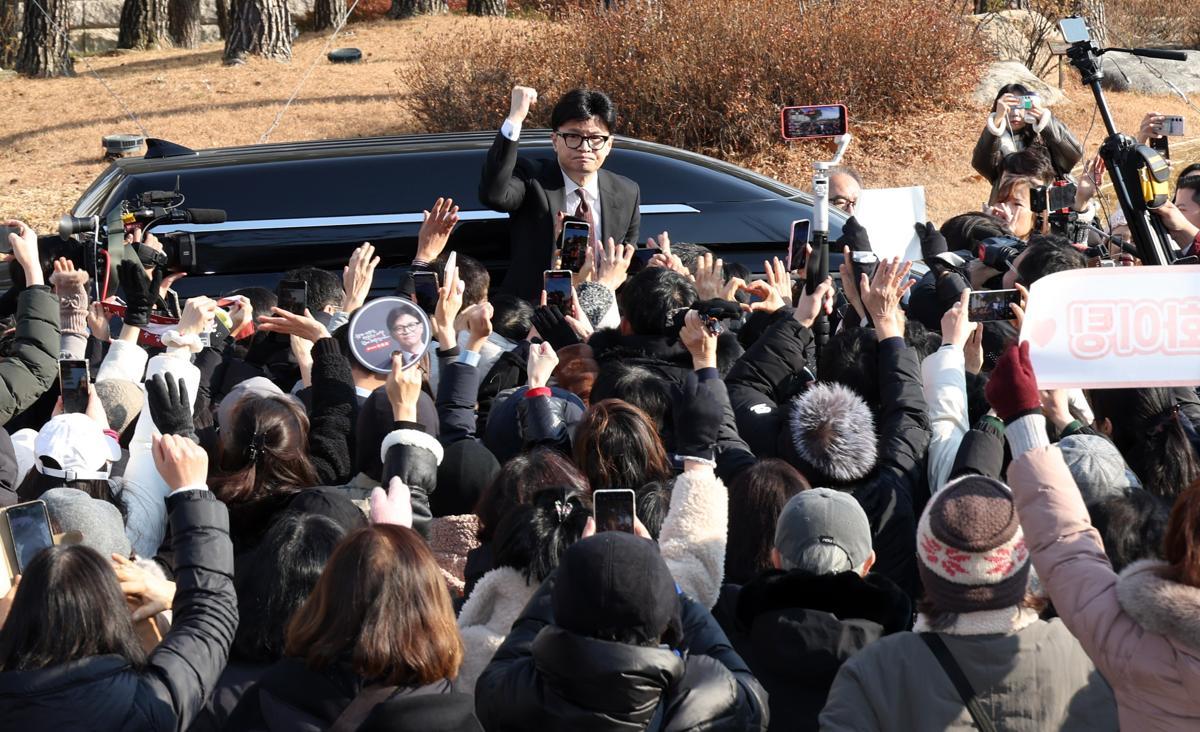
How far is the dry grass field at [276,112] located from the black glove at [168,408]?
30.1 ft

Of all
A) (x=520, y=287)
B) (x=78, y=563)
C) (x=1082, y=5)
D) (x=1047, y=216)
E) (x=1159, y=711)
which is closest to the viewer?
(x=1159, y=711)

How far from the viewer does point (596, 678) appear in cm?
270

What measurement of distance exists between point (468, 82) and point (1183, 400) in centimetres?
1135

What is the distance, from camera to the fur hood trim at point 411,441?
388 centimetres

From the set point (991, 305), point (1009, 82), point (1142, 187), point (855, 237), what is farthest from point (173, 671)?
point (1009, 82)

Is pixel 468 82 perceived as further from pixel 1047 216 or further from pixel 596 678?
pixel 596 678

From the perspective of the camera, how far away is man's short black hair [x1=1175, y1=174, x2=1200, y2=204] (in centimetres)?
715

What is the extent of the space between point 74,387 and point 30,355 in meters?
0.40

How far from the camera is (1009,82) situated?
650 inches

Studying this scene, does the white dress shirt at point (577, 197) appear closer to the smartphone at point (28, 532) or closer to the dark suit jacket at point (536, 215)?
the dark suit jacket at point (536, 215)

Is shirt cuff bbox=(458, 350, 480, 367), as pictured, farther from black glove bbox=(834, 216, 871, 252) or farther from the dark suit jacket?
black glove bbox=(834, 216, 871, 252)

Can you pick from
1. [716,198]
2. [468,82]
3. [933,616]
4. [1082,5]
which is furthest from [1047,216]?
[1082,5]

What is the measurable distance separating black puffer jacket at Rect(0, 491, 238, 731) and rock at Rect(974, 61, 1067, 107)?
14.3 m

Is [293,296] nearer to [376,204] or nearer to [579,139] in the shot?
[579,139]
